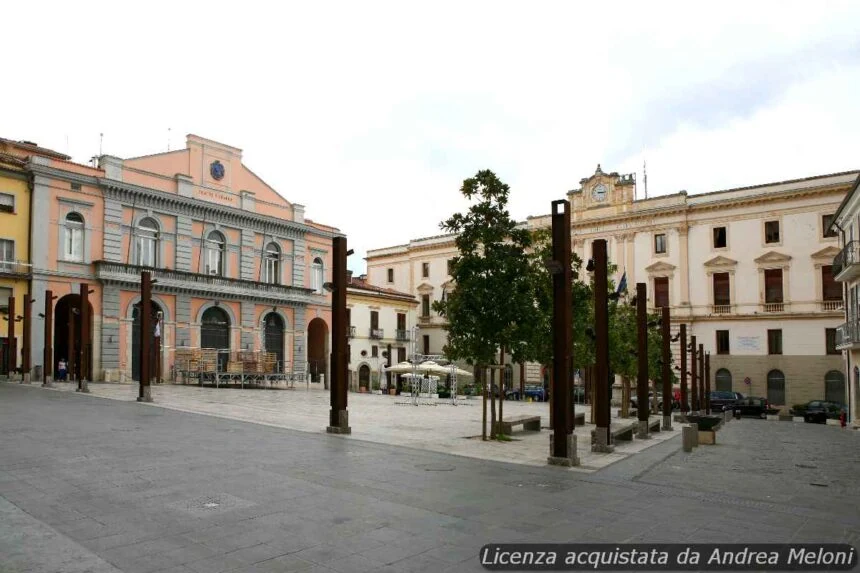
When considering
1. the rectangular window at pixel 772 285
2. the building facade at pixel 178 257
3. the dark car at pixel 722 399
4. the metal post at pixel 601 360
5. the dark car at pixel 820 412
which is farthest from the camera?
the rectangular window at pixel 772 285

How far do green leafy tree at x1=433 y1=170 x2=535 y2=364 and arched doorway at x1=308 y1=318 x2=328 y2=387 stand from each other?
36503mm

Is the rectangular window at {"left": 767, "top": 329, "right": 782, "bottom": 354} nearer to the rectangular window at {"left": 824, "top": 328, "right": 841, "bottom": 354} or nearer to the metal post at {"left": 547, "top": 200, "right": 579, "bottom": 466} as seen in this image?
the rectangular window at {"left": 824, "top": 328, "right": 841, "bottom": 354}

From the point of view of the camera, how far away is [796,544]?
269 inches

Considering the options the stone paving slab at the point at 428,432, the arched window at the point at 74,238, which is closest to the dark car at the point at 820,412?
the stone paving slab at the point at 428,432

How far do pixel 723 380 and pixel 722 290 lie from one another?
22.0 ft

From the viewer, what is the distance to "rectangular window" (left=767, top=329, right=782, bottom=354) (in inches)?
1965

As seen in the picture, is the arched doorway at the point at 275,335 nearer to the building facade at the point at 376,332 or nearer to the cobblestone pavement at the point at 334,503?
the building facade at the point at 376,332

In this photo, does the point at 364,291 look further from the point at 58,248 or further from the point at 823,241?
the point at 823,241

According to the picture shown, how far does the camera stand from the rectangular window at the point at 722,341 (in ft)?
171

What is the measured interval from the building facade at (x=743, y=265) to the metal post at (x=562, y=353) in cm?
3868

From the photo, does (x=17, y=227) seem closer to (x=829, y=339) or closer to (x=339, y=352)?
(x=339, y=352)

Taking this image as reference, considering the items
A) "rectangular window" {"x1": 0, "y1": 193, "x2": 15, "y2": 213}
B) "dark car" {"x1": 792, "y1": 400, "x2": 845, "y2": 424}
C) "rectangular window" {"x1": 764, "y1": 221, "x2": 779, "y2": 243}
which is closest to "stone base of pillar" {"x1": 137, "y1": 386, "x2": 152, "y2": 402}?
"rectangular window" {"x1": 0, "y1": 193, "x2": 15, "y2": 213}

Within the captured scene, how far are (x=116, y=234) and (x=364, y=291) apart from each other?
2301cm

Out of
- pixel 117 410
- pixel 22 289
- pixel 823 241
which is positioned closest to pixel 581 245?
pixel 823 241
